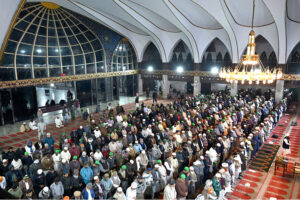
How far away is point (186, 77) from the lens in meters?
19.7

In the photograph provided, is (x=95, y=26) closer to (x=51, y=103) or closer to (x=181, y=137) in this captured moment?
(x=51, y=103)

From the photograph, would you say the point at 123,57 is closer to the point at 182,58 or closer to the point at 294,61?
the point at 182,58

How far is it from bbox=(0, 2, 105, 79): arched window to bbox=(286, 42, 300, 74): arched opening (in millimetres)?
14094

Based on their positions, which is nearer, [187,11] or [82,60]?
[187,11]

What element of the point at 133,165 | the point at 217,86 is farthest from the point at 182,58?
the point at 133,165

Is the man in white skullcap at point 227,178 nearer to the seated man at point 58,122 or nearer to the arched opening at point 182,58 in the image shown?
the seated man at point 58,122

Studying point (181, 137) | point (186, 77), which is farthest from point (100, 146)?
point (186, 77)

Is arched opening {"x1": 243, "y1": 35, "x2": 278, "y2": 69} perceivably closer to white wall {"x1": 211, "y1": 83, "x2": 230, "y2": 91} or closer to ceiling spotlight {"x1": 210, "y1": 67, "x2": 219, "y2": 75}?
ceiling spotlight {"x1": 210, "y1": 67, "x2": 219, "y2": 75}

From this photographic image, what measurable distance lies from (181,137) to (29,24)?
1181 centimetres

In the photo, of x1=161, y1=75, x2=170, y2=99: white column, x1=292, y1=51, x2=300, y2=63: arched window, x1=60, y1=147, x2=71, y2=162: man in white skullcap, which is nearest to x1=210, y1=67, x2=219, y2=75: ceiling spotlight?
x1=161, y1=75, x2=170, y2=99: white column

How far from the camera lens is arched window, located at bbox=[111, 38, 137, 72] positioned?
1980cm

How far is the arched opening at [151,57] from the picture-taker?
69.7 ft

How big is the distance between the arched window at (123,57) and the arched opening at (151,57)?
1080mm

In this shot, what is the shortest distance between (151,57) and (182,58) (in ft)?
10.0
